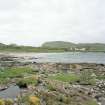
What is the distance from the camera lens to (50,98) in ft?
98.1

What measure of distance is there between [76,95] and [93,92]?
4.50 meters

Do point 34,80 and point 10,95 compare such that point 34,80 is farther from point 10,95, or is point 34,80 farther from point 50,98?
point 50,98

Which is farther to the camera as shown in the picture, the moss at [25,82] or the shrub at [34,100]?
the moss at [25,82]

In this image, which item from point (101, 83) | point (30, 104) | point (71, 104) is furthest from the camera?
point (101, 83)

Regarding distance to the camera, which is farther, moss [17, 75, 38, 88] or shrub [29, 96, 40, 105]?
moss [17, 75, 38, 88]

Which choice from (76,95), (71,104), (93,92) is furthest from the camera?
(93,92)

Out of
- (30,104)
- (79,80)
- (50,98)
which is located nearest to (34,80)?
(79,80)

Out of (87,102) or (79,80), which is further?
(79,80)

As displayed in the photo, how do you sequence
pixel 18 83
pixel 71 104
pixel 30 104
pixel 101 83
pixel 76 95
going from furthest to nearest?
pixel 101 83 → pixel 18 83 → pixel 76 95 → pixel 71 104 → pixel 30 104

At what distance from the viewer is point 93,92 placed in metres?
37.5

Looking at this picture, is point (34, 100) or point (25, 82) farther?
point (25, 82)

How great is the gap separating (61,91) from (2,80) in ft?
42.3

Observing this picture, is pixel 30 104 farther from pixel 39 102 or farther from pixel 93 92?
pixel 93 92

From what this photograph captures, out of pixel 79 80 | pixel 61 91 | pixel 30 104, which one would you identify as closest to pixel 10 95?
pixel 61 91
